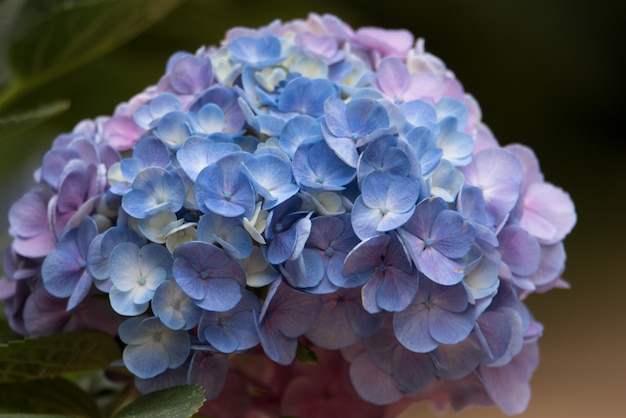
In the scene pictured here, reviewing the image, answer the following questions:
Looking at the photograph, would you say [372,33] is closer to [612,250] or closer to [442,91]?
[442,91]

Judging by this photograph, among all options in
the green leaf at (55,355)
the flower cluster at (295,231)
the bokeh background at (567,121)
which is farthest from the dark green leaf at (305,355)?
the bokeh background at (567,121)

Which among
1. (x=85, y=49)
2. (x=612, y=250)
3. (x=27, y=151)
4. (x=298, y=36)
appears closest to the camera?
(x=298, y=36)

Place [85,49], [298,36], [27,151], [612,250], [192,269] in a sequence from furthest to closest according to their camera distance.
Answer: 1. [612,250]
2. [27,151]
3. [85,49]
4. [298,36]
5. [192,269]

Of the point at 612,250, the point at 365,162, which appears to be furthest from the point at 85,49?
the point at 612,250

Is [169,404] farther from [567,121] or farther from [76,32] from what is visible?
[567,121]

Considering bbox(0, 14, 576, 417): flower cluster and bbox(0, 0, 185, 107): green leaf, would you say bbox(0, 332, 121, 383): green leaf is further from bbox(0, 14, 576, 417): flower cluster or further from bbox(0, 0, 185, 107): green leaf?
bbox(0, 0, 185, 107): green leaf

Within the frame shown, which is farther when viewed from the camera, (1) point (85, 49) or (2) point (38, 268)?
(1) point (85, 49)
